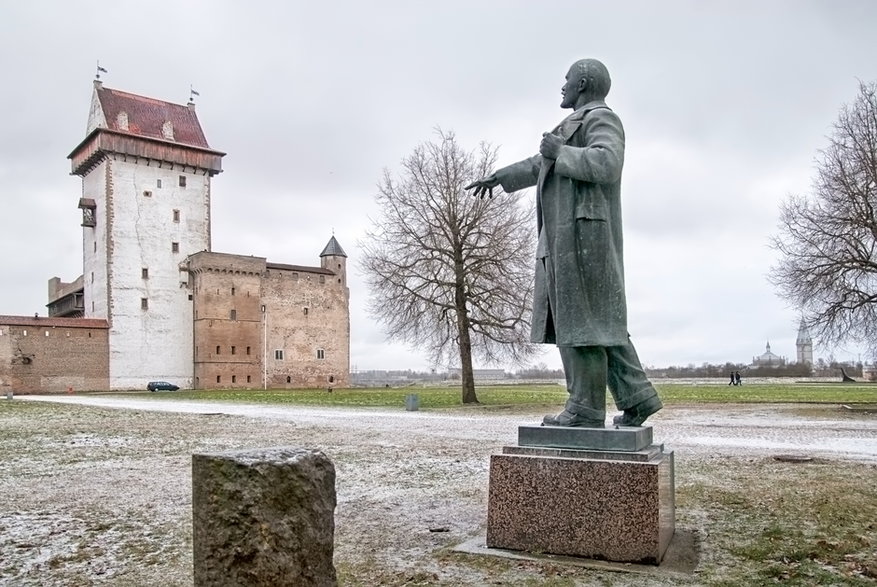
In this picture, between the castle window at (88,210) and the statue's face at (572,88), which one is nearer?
the statue's face at (572,88)

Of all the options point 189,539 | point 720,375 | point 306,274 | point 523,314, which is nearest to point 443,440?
point 189,539

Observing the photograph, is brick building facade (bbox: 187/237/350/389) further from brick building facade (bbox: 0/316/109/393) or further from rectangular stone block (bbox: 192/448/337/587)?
rectangular stone block (bbox: 192/448/337/587)

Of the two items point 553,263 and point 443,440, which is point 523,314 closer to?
point 443,440

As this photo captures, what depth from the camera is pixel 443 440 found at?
12.3 m

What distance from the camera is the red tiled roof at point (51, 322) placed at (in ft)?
157

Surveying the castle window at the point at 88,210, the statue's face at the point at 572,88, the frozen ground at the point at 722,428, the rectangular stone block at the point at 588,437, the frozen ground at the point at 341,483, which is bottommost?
the frozen ground at the point at 722,428

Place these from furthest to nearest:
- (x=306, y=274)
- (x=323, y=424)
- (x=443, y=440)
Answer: (x=306, y=274)
(x=323, y=424)
(x=443, y=440)

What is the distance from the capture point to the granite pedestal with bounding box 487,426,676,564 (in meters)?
4.21

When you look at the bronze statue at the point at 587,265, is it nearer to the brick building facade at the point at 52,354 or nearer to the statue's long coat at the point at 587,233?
the statue's long coat at the point at 587,233

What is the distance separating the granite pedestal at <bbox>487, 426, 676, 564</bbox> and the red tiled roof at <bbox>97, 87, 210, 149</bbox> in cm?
5514

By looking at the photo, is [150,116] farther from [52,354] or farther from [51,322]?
[52,354]

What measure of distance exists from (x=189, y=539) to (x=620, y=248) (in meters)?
3.70

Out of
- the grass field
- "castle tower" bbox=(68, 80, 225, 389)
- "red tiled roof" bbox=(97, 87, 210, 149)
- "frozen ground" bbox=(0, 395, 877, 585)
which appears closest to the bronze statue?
"frozen ground" bbox=(0, 395, 877, 585)

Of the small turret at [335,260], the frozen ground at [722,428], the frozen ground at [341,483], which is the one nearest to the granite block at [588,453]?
the frozen ground at [341,483]
